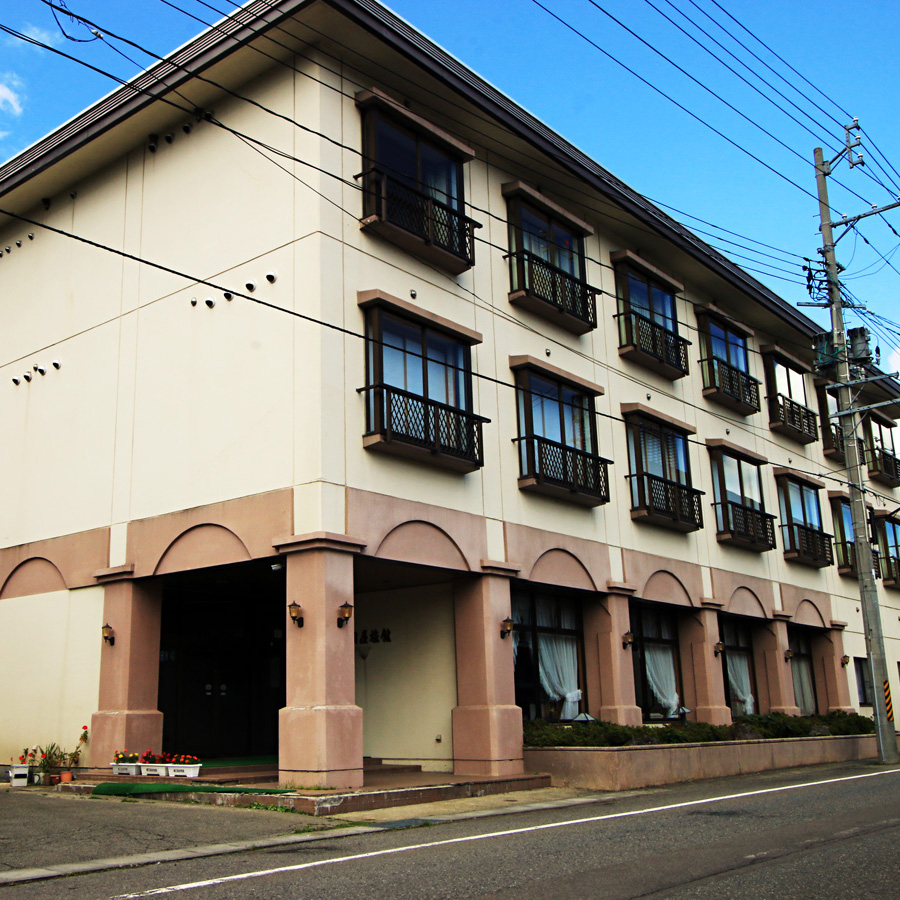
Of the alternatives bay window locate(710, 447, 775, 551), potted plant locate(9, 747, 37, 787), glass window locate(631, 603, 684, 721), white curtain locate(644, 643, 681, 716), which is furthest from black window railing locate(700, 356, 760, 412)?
potted plant locate(9, 747, 37, 787)

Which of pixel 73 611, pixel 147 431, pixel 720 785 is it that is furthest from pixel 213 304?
pixel 720 785

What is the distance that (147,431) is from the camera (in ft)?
62.6

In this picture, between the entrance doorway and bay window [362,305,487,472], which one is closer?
bay window [362,305,487,472]

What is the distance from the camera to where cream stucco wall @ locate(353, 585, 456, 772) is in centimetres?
1898

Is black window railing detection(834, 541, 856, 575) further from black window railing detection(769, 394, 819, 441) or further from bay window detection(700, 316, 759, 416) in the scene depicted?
bay window detection(700, 316, 759, 416)

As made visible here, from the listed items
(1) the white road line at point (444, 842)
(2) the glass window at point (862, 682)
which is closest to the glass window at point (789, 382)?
(2) the glass window at point (862, 682)

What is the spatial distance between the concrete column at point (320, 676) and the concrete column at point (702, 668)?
12462 mm

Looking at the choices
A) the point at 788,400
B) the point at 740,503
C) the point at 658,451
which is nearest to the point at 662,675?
the point at 658,451

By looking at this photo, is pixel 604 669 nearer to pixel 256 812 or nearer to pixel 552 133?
pixel 256 812

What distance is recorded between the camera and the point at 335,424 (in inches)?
641

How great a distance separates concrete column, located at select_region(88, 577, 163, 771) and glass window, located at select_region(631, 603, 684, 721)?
36.1 ft

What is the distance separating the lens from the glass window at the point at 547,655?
68.2 feet

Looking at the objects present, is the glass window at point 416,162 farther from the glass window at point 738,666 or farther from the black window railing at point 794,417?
the black window railing at point 794,417

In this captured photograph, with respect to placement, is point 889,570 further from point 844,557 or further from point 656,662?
point 656,662
